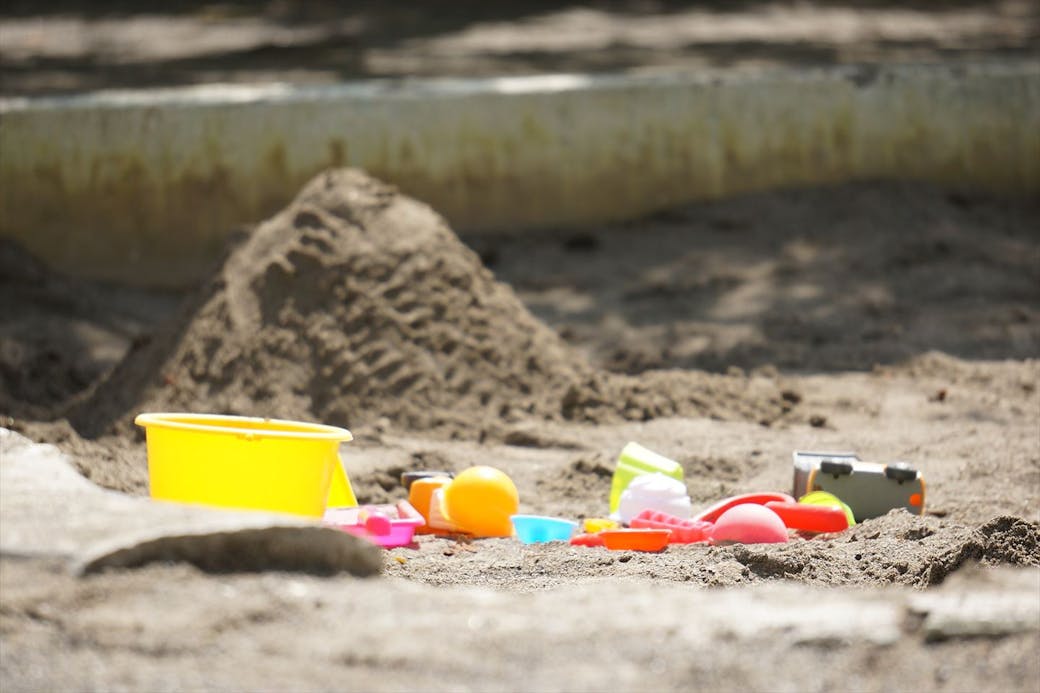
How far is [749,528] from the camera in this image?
11.4ft

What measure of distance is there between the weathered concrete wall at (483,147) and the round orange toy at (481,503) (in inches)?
135

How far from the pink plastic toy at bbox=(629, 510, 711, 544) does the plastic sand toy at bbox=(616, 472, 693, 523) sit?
0.13ft

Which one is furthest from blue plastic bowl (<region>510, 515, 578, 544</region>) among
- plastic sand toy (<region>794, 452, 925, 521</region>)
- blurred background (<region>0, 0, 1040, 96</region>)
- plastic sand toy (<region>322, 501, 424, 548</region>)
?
blurred background (<region>0, 0, 1040, 96</region>)

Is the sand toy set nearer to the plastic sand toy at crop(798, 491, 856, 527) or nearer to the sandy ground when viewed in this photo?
the plastic sand toy at crop(798, 491, 856, 527)

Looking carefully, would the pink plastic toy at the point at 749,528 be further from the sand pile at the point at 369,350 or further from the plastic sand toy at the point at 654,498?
the sand pile at the point at 369,350

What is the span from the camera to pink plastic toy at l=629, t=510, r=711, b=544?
3.61 metres

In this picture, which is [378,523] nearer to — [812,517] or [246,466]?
[246,466]

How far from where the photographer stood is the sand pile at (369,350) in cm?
491

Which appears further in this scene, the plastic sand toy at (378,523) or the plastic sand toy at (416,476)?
the plastic sand toy at (416,476)

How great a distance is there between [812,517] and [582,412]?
1462mm

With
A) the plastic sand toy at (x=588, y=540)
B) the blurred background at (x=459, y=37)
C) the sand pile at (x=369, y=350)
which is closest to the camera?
the plastic sand toy at (x=588, y=540)

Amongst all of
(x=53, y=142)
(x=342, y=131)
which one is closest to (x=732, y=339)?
(x=342, y=131)

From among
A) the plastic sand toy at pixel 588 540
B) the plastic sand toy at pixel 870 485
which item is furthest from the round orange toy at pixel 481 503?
the plastic sand toy at pixel 870 485

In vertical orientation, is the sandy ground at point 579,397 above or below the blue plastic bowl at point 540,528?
above
